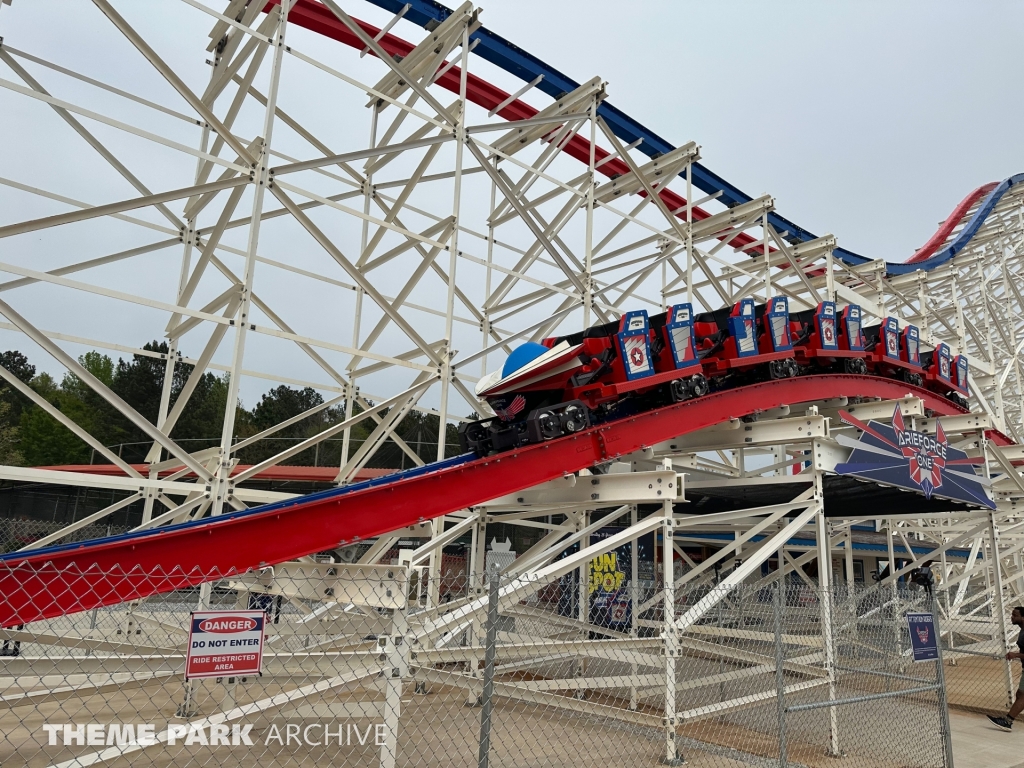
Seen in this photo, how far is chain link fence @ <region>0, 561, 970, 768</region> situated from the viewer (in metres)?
4.39

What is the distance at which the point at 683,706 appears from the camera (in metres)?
8.34

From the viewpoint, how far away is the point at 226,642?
3389 mm

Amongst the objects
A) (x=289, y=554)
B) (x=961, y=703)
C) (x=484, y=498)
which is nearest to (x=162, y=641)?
(x=289, y=554)

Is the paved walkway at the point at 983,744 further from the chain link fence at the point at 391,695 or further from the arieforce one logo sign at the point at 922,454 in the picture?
the arieforce one logo sign at the point at 922,454

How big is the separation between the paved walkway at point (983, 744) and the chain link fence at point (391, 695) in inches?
9.9

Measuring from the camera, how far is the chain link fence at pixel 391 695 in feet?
14.4

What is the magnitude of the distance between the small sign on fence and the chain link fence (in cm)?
23

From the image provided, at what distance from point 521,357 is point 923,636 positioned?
4.52 meters

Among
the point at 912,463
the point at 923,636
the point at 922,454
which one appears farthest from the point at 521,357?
the point at 922,454

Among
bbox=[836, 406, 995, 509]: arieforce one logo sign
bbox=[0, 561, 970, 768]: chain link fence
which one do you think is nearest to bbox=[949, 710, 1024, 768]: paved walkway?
bbox=[0, 561, 970, 768]: chain link fence

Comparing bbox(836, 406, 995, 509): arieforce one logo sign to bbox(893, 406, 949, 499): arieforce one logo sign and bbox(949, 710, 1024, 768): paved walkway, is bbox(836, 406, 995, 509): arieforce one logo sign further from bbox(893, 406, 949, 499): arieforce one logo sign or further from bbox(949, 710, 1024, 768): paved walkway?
bbox(949, 710, 1024, 768): paved walkway

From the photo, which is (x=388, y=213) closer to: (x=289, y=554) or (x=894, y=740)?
(x=289, y=554)

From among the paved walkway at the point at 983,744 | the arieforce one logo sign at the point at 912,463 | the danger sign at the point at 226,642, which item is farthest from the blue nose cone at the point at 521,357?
the paved walkway at the point at 983,744

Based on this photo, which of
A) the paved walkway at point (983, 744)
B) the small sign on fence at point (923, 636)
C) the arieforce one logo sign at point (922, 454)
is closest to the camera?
the small sign on fence at point (923, 636)
